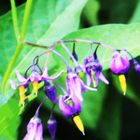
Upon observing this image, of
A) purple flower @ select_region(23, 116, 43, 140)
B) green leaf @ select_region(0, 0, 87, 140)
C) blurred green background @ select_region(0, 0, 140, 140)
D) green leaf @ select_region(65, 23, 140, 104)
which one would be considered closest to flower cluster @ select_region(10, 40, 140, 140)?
purple flower @ select_region(23, 116, 43, 140)

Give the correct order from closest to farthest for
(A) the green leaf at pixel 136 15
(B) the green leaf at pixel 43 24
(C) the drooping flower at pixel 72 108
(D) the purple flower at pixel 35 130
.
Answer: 1. (C) the drooping flower at pixel 72 108
2. (D) the purple flower at pixel 35 130
3. (B) the green leaf at pixel 43 24
4. (A) the green leaf at pixel 136 15

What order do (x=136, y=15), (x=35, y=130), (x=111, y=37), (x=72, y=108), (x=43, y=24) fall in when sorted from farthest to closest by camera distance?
1. (x=136, y=15)
2. (x=43, y=24)
3. (x=111, y=37)
4. (x=35, y=130)
5. (x=72, y=108)

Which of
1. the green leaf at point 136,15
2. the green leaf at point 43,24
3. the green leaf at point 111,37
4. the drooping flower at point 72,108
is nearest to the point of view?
the drooping flower at point 72,108

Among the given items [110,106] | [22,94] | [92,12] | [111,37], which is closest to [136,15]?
[92,12]

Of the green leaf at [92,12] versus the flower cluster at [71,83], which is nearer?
the flower cluster at [71,83]

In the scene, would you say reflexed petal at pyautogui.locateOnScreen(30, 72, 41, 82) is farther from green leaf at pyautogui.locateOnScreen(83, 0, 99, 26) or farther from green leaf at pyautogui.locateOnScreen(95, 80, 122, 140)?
green leaf at pyautogui.locateOnScreen(83, 0, 99, 26)

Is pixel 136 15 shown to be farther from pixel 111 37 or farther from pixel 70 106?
pixel 70 106

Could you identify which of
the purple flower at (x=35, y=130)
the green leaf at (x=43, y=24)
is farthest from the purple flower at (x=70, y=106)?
the green leaf at (x=43, y=24)

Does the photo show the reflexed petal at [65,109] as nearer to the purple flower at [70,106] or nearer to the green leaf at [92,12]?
the purple flower at [70,106]
